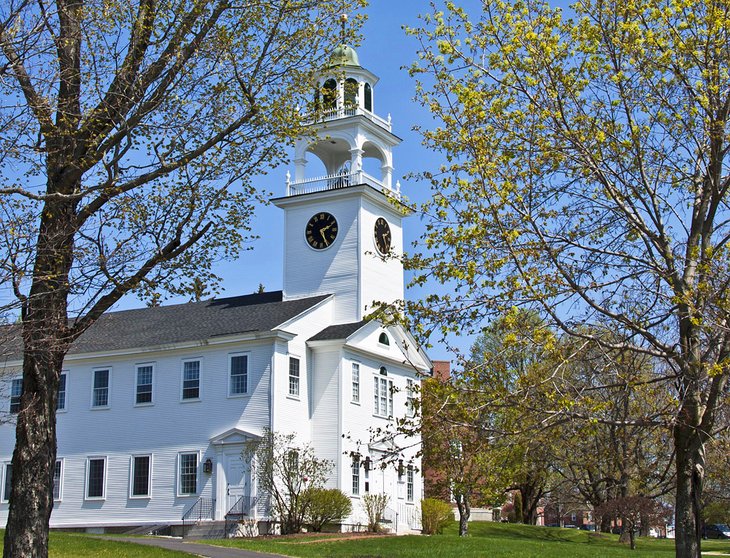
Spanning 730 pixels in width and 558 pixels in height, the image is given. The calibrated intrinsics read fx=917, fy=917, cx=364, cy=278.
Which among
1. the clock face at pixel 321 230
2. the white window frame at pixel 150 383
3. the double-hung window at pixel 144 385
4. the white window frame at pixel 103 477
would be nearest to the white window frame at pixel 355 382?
the clock face at pixel 321 230

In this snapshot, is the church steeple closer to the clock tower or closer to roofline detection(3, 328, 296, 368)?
the clock tower

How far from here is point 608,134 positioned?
1305 cm

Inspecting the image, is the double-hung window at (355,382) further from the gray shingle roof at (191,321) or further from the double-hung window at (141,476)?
the double-hung window at (141,476)

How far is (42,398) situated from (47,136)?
4107 mm

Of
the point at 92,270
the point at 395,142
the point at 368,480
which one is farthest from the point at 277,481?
the point at 92,270

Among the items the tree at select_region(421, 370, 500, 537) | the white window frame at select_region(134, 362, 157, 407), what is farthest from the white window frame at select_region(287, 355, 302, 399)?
the tree at select_region(421, 370, 500, 537)

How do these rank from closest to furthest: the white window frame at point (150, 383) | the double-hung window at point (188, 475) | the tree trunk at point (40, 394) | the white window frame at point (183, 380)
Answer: the tree trunk at point (40, 394)
the double-hung window at point (188, 475)
the white window frame at point (183, 380)
the white window frame at point (150, 383)

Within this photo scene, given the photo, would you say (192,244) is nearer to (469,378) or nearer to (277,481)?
(469,378)

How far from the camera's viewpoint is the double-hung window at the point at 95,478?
36781 millimetres

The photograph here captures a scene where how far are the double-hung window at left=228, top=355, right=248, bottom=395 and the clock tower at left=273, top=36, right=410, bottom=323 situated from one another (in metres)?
4.92

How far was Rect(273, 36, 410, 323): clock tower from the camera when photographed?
126 feet

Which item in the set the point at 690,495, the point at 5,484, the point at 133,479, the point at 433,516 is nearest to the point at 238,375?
the point at 133,479

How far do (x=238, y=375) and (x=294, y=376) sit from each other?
2127mm

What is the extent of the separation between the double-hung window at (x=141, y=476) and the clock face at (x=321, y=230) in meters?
11.1
